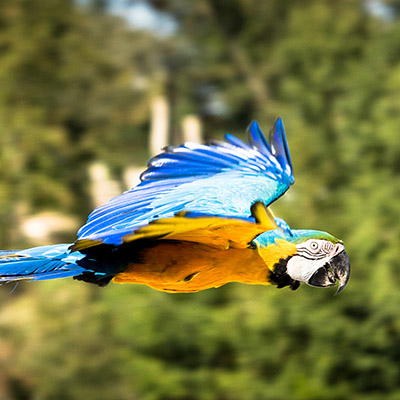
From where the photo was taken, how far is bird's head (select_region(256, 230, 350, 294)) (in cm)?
238

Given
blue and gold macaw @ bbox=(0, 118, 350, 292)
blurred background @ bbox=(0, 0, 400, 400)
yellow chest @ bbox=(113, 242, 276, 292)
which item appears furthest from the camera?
blurred background @ bbox=(0, 0, 400, 400)

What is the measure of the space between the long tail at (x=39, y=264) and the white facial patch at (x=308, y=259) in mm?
670

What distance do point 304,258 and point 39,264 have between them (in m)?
0.83

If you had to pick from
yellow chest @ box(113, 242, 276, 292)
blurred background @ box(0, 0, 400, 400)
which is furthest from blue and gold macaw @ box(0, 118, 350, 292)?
blurred background @ box(0, 0, 400, 400)

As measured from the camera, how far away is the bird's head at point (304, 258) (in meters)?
2.38

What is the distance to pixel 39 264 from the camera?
2.35 meters

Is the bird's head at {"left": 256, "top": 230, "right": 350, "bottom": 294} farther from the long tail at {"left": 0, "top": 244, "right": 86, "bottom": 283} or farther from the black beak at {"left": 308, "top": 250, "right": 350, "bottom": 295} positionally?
the long tail at {"left": 0, "top": 244, "right": 86, "bottom": 283}

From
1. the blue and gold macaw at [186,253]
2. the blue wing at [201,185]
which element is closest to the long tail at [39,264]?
the blue and gold macaw at [186,253]

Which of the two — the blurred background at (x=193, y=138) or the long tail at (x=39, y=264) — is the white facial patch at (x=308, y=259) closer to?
the long tail at (x=39, y=264)

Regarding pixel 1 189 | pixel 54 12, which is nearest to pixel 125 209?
pixel 1 189

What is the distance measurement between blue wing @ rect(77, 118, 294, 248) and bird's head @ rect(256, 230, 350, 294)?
0.55 feet

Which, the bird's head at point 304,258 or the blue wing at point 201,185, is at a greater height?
the blue wing at point 201,185

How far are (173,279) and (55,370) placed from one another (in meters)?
8.98

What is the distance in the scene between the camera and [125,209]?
238 centimetres
